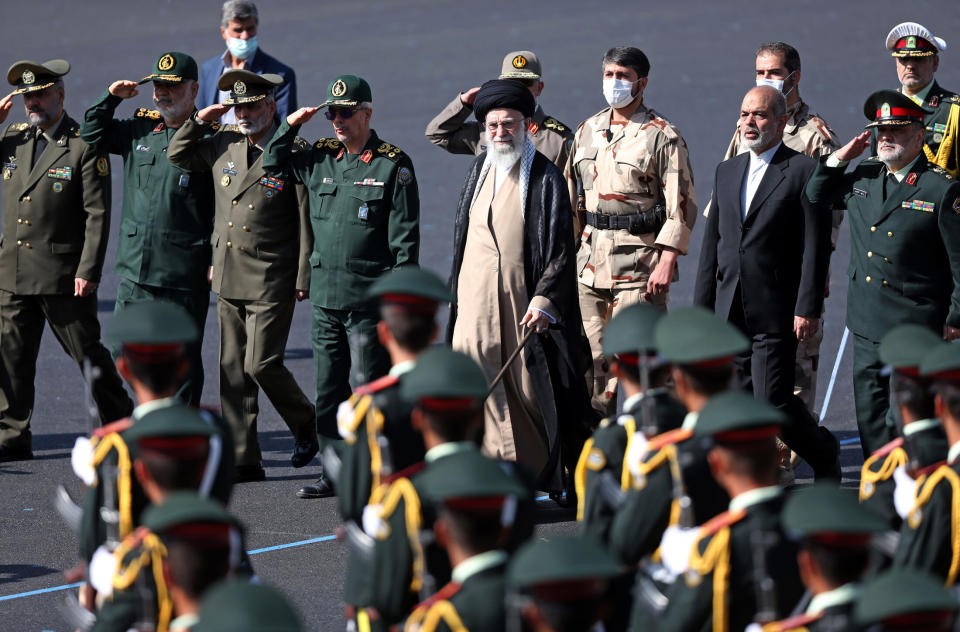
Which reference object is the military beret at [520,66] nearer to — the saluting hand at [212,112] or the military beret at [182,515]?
Result: the saluting hand at [212,112]

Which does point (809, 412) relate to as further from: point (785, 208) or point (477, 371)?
point (477, 371)

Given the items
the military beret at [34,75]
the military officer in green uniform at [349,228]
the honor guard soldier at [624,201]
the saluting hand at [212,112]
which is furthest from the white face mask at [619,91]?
the military beret at [34,75]

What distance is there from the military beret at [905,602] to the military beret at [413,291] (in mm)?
2025

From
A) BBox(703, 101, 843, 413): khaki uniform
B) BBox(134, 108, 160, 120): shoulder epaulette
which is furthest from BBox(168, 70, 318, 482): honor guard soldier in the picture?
BBox(703, 101, 843, 413): khaki uniform

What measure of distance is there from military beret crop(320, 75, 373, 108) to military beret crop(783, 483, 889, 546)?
16.9 ft

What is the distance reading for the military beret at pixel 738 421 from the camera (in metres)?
3.96

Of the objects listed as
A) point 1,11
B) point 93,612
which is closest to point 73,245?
point 93,612

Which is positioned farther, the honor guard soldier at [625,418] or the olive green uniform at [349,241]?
the olive green uniform at [349,241]

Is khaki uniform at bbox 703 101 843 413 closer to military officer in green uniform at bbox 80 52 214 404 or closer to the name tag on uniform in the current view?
military officer in green uniform at bbox 80 52 214 404

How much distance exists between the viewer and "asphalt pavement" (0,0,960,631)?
782 centimetres

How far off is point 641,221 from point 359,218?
1.54 meters

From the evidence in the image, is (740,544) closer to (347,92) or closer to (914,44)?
(347,92)

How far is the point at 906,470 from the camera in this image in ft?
16.2

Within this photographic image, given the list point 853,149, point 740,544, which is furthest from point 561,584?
point 853,149
